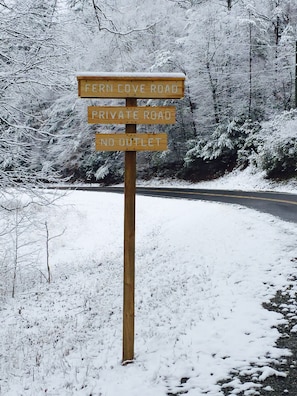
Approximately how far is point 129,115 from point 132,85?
0.38 metres

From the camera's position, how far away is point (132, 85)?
484 cm

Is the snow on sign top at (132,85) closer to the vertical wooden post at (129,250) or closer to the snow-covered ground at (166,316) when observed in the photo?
the vertical wooden post at (129,250)

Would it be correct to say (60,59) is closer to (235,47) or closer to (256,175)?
(256,175)

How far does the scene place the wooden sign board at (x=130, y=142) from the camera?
4953mm

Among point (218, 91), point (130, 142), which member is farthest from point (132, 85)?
point (218, 91)

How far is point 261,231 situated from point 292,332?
5.15 m

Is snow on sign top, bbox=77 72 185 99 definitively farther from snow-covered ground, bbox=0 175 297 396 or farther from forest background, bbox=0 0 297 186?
forest background, bbox=0 0 297 186

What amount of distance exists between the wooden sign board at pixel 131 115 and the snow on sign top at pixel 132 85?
0.16 meters

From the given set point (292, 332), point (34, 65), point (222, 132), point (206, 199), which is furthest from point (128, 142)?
point (222, 132)

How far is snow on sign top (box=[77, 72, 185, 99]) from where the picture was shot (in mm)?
4801

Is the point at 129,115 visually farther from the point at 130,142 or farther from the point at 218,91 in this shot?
the point at 218,91

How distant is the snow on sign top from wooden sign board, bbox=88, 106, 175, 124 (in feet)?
0.54

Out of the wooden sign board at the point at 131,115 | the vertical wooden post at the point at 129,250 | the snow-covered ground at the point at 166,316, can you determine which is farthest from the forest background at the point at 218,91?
the vertical wooden post at the point at 129,250

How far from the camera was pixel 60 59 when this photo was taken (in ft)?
21.4
